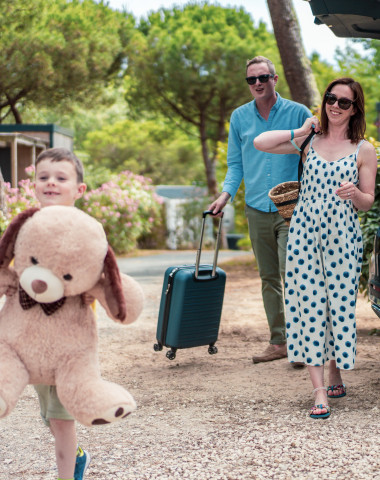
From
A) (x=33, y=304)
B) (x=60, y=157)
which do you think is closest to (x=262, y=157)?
(x=60, y=157)

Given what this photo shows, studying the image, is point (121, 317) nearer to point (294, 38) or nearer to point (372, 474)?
point (372, 474)

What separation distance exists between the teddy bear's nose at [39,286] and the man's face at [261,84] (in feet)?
9.02

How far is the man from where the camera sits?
15.8 ft

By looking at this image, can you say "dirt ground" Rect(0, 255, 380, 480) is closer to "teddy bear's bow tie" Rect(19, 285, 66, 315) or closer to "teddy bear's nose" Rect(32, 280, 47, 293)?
"teddy bear's bow tie" Rect(19, 285, 66, 315)

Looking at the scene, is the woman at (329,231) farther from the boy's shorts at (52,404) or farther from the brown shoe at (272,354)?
the boy's shorts at (52,404)

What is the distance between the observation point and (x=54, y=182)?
2551 millimetres

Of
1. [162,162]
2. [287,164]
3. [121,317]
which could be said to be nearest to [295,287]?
[287,164]

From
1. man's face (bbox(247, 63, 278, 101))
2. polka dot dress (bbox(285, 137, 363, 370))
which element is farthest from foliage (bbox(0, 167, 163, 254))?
polka dot dress (bbox(285, 137, 363, 370))

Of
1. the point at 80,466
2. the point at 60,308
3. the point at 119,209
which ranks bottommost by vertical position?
the point at 119,209

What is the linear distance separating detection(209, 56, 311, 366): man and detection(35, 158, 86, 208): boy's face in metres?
2.18

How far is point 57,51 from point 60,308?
804 inches

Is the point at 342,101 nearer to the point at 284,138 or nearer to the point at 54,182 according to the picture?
the point at 284,138

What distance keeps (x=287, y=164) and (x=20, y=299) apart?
274 centimetres

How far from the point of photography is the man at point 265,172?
4805 mm
